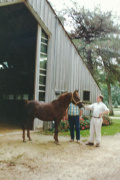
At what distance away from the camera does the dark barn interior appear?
1332 cm

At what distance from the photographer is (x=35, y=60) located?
11.4 meters

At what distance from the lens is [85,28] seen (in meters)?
22.7

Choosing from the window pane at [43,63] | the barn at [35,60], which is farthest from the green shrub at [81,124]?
the window pane at [43,63]

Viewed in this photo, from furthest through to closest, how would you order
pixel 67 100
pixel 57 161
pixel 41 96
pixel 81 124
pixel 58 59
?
pixel 81 124, pixel 58 59, pixel 41 96, pixel 67 100, pixel 57 161

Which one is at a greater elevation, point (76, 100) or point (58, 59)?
point (58, 59)

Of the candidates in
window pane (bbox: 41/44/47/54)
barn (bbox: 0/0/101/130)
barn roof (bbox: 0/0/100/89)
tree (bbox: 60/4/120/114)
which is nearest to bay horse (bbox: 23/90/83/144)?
barn (bbox: 0/0/101/130)

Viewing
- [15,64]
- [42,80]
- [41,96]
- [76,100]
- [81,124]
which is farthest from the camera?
[15,64]

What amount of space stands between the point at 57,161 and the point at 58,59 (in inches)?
281

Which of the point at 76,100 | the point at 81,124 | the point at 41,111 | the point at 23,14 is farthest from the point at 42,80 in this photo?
the point at 23,14

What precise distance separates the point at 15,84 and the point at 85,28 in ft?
38.2

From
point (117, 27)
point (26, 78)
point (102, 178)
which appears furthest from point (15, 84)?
point (117, 27)

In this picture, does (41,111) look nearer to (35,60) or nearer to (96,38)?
(35,60)

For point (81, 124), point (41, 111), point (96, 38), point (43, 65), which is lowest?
point (81, 124)

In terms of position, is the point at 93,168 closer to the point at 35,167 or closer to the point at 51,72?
the point at 35,167
